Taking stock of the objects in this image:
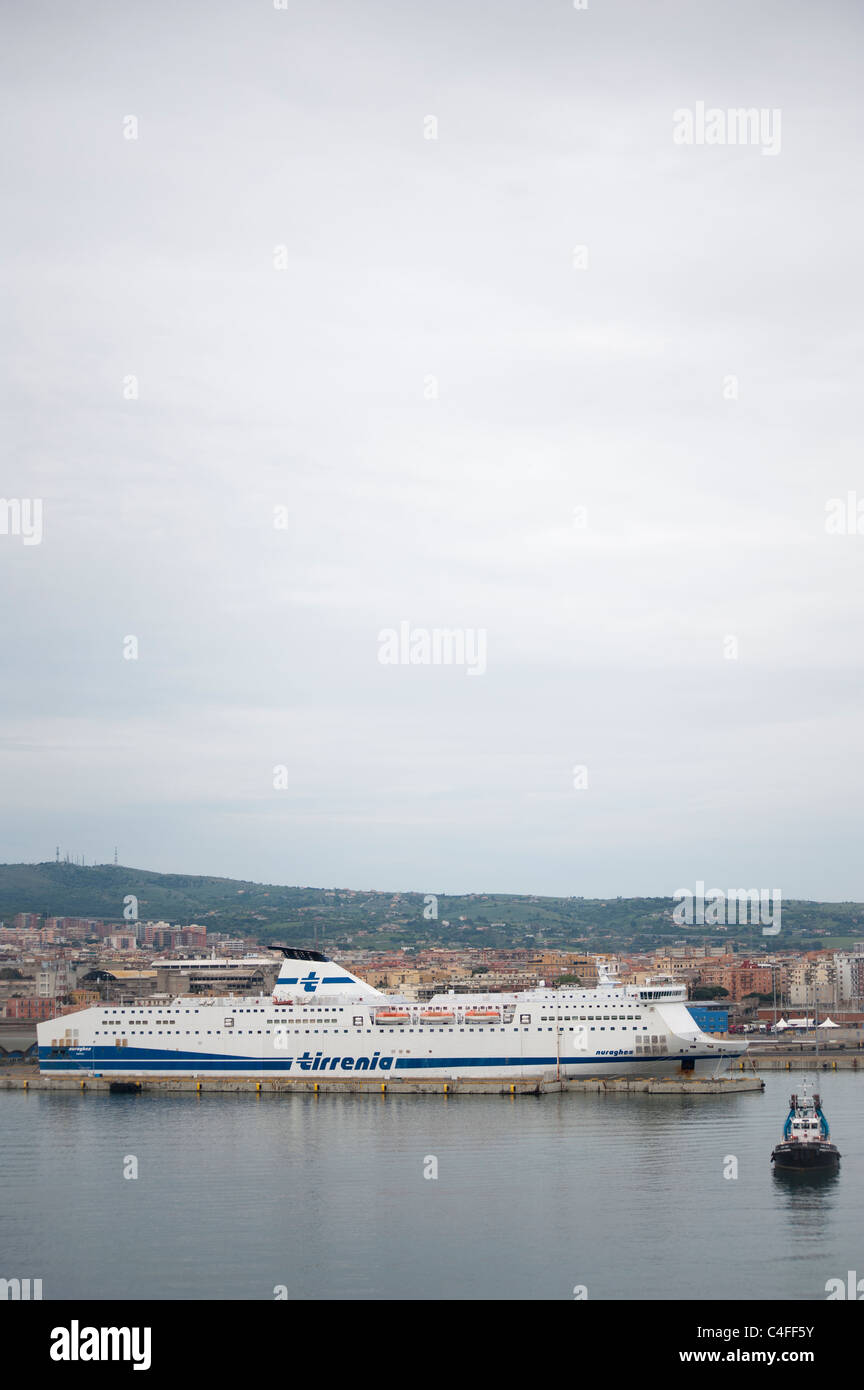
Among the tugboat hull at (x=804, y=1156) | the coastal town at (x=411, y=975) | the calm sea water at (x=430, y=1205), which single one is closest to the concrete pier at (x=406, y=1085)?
the calm sea water at (x=430, y=1205)

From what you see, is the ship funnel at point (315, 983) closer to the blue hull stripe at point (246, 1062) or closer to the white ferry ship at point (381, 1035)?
the white ferry ship at point (381, 1035)

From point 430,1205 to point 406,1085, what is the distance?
1750cm

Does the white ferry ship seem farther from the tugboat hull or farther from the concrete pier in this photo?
the tugboat hull

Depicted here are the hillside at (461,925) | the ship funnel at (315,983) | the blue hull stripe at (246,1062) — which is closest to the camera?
the blue hull stripe at (246,1062)

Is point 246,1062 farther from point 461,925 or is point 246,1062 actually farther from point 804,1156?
point 461,925

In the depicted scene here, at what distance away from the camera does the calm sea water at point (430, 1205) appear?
20297 mm

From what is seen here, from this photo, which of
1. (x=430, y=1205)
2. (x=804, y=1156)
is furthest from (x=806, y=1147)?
(x=430, y=1205)

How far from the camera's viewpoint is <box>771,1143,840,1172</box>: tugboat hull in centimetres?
2727

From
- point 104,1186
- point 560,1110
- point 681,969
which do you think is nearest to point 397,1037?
point 560,1110
